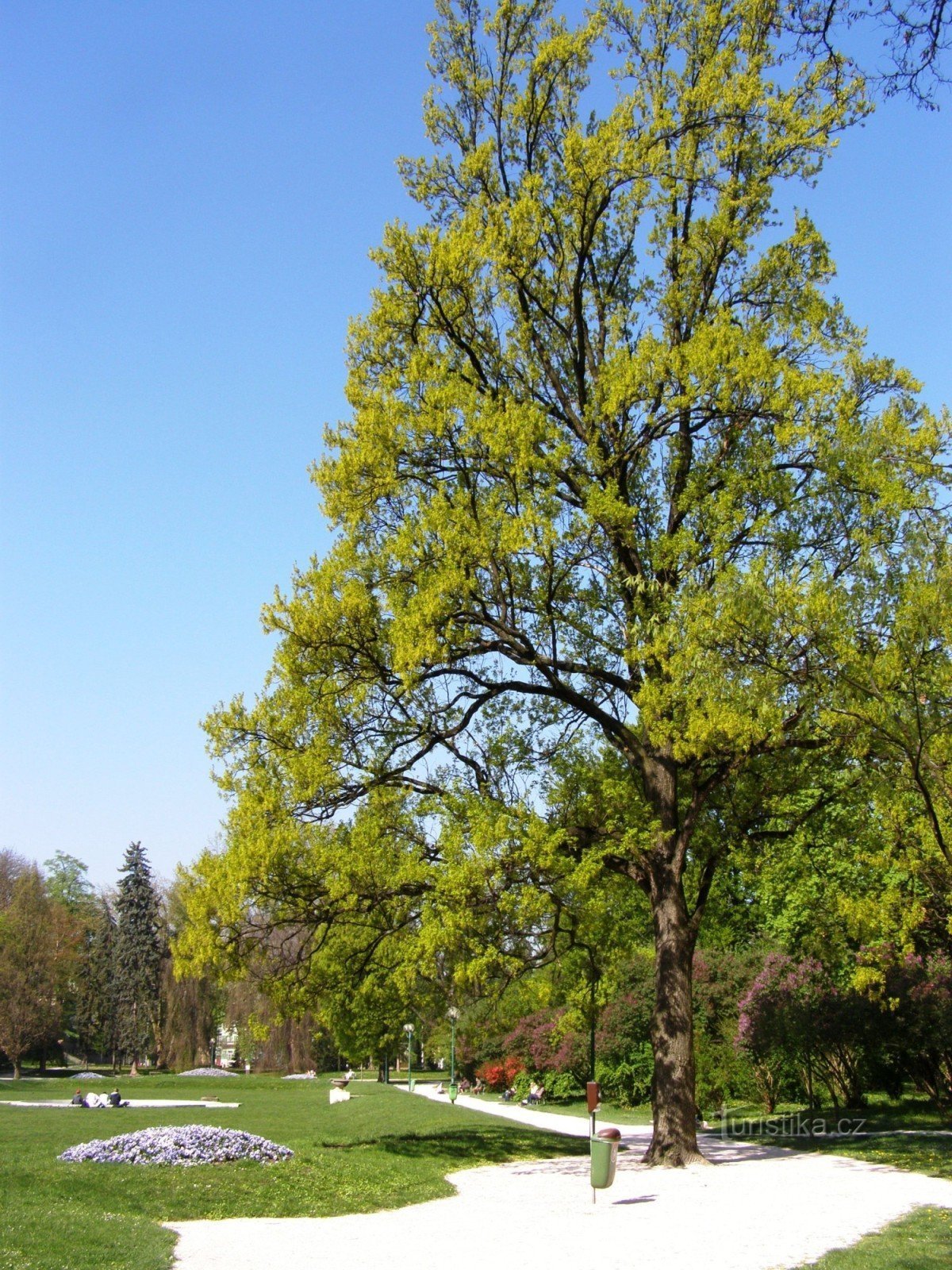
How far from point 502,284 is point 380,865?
30.8 ft

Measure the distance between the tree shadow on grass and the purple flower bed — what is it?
2101mm

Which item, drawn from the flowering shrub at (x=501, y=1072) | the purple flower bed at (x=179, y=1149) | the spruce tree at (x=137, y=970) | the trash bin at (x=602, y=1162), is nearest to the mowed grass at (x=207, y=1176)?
the purple flower bed at (x=179, y=1149)

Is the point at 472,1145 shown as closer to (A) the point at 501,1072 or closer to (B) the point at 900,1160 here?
(B) the point at 900,1160

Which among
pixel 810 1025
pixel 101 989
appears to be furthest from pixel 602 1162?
pixel 101 989

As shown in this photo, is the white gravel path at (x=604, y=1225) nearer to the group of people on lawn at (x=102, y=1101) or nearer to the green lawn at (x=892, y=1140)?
the green lawn at (x=892, y=1140)

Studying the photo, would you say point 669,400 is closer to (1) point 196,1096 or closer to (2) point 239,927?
(2) point 239,927

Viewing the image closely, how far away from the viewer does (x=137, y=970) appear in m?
51.7

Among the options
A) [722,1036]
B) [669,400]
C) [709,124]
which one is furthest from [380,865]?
[722,1036]

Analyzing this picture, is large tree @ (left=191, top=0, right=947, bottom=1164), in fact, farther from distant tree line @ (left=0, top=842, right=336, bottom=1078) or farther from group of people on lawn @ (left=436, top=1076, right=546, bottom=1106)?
distant tree line @ (left=0, top=842, right=336, bottom=1078)

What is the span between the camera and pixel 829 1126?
2161 centimetres

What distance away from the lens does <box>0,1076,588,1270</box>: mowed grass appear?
9.23m

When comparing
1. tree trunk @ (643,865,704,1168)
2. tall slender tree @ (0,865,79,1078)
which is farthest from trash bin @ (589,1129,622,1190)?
tall slender tree @ (0,865,79,1078)

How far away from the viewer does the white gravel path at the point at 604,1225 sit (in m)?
9.03

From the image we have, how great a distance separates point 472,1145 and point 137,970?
3770 cm
